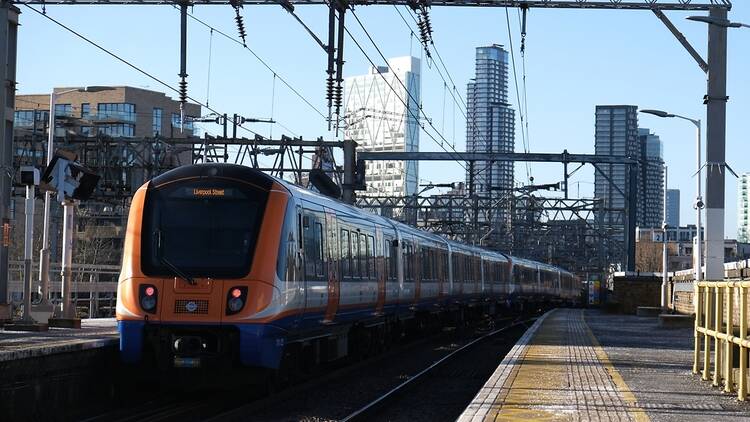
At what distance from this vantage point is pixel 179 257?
50.8ft

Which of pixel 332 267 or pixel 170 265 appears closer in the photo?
Result: pixel 170 265

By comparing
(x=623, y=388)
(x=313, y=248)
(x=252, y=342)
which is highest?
(x=313, y=248)

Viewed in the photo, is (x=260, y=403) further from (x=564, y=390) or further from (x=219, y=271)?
(x=564, y=390)

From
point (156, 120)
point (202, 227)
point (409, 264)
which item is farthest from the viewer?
point (156, 120)

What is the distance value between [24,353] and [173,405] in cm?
290

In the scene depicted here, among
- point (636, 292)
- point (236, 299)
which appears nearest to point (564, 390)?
point (236, 299)

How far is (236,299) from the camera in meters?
15.2

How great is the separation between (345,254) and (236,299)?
534cm

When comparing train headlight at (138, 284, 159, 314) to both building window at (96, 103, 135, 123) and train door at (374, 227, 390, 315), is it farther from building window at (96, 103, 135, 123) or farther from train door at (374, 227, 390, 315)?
building window at (96, 103, 135, 123)

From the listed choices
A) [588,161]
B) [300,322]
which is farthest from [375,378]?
[588,161]

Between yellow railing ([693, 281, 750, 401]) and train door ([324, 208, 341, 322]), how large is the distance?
5.65m

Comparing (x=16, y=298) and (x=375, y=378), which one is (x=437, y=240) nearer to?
(x=375, y=378)

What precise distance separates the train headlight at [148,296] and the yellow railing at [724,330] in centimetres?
710

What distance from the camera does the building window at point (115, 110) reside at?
101m
